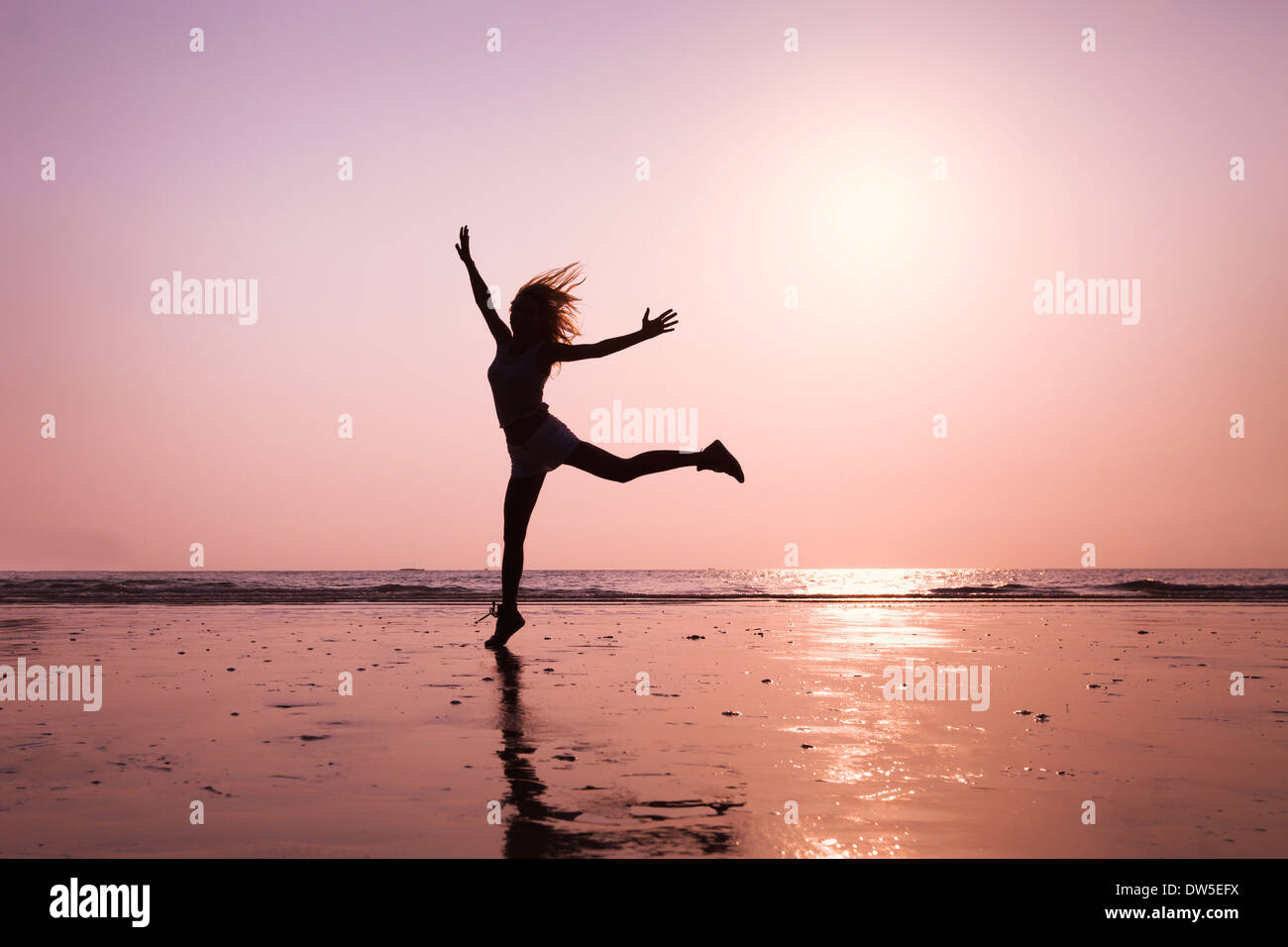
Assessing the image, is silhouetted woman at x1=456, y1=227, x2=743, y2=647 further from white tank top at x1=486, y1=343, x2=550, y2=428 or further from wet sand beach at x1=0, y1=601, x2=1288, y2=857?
wet sand beach at x1=0, y1=601, x2=1288, y2=857

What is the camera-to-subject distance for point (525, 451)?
7.47 m

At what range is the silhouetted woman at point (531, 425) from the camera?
24.1ft

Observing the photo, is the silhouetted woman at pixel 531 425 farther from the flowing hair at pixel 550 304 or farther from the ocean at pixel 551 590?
the ocean at pixel 551 590

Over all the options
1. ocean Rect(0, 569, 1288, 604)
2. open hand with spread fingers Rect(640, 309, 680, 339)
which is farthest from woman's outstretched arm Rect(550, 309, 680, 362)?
ocean Rect(0, 569, 1288, 604)

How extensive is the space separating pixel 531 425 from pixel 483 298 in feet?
3.92

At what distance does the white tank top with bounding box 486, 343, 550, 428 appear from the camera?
7320 mm

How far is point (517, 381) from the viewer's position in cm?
733

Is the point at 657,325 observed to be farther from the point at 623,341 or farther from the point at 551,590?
the point at 551,590

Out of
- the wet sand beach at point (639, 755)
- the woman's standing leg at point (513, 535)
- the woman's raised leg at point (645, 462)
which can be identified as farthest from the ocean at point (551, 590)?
the wet sand beach at point (639, 755)

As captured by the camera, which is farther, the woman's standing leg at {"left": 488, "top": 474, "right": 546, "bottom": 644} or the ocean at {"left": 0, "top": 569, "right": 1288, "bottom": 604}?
the ocean at {"left": 0, "top": 569, "right": 1288, "bottom": 604}

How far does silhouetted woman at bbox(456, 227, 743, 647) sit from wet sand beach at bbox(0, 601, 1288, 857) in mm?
1242

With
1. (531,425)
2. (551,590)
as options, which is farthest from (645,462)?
(551,590)
